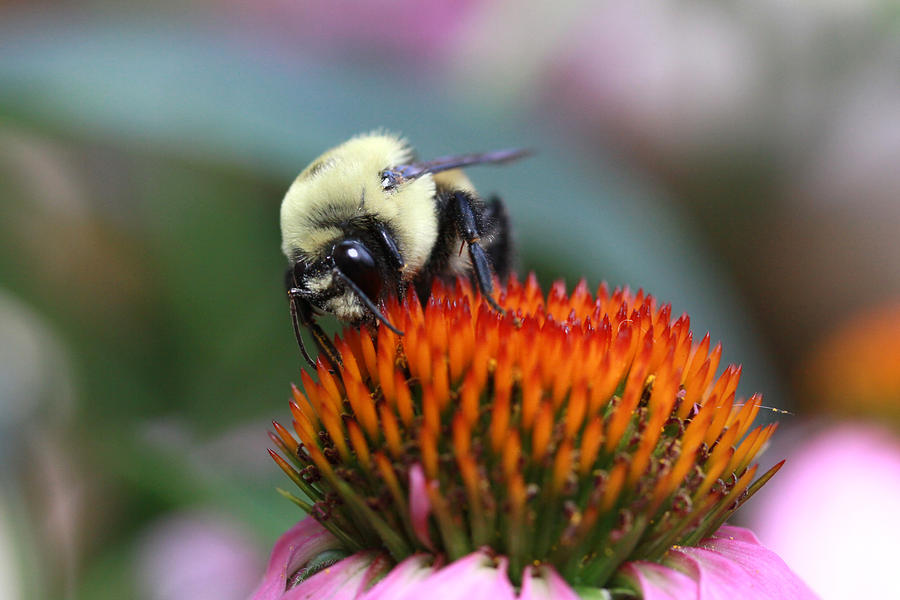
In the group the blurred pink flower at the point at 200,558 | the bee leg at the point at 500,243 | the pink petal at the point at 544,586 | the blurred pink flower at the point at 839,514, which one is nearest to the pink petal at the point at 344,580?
the pink petal at the point at 544,586

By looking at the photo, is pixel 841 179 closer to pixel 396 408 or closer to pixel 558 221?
pixel 558 221

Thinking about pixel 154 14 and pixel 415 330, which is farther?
pixel 154 14

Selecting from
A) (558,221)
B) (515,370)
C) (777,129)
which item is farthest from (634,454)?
(777,129)

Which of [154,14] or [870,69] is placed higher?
[154,14]

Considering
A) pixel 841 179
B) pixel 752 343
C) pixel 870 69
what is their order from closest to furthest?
pixel 752 343
pixel 870 69
pixel 841 179

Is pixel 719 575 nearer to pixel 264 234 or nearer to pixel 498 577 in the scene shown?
pixel 498 577

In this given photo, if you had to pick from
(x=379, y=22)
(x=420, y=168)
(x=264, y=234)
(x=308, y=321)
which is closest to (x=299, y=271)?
(x=308, y=321)

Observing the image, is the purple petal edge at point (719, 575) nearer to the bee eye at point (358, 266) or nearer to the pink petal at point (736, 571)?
the pink petal at point (736, 571)
